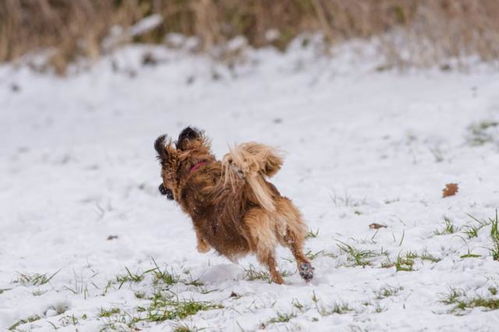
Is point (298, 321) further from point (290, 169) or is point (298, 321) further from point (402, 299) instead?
point (290, 169)

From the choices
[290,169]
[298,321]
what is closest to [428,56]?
[290,169]

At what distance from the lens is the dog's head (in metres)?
4.97

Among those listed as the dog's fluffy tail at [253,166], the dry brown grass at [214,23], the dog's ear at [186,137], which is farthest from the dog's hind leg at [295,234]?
the dry brown grass at [214,23]

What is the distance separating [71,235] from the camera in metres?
6.52

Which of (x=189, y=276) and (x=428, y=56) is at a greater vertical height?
(x=428, y=56)

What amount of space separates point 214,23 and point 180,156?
9648 mm

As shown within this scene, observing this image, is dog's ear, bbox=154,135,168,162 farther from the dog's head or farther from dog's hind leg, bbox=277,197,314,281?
dog's hind leg, bbox=277,197,314,281

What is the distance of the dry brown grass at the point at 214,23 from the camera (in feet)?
37.2

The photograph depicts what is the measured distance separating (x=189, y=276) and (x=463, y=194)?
7.87 feet

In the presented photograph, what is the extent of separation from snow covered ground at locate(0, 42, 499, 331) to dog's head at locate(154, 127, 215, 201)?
62 centimetres

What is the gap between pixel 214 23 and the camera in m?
14.2

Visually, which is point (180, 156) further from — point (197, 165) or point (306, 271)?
point (306, 271)

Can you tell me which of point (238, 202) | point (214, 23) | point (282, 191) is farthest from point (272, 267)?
point (214, 23)

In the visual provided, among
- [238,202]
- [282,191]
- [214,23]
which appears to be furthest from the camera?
[214,23]
